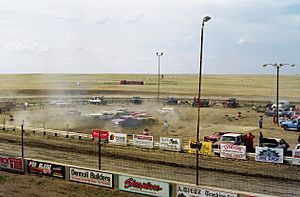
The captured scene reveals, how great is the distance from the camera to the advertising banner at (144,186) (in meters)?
14.9

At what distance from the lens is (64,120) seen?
4403 cm

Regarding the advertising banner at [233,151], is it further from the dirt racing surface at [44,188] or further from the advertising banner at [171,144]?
the dirt racing surface at [44,188]

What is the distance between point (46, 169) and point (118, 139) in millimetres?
9787

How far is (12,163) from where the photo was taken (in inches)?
772

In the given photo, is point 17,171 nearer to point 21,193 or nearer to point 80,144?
point 21,193

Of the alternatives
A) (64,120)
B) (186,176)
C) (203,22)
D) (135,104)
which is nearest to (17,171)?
(186,176)

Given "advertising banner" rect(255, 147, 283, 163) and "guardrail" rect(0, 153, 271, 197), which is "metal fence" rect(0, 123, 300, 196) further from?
"guardrail" rect(0, 153, 271, 197)

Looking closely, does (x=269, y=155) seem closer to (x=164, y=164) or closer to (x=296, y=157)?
(x=296, y=157)

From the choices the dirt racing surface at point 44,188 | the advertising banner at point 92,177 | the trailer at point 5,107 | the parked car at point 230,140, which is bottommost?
the dirt racing surface at point 44,188

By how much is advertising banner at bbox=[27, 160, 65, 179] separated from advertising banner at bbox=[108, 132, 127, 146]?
9451 mm

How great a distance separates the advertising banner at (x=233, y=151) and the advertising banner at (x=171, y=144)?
3015mm

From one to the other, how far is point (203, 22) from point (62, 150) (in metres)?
14.6

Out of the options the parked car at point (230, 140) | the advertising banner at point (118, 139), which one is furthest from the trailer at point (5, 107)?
the parked car at point (230, 140)

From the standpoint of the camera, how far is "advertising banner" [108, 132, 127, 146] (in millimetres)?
A: 27612
